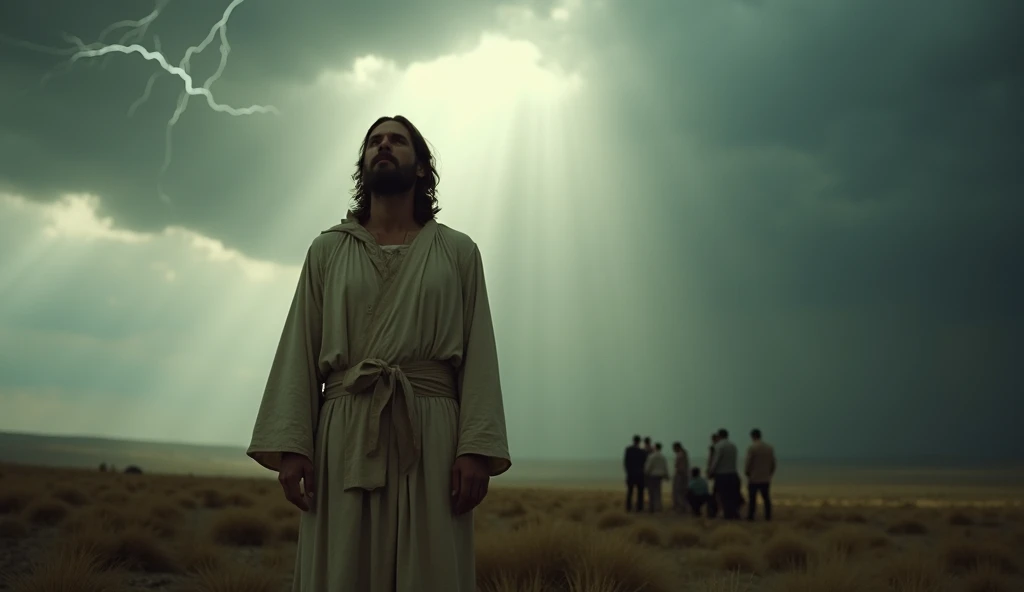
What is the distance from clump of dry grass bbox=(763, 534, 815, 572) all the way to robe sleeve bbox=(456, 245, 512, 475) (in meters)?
6.81

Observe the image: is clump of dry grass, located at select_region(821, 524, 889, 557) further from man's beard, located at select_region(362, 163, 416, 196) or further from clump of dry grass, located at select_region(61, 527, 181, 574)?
man's beard, located at select_region(362, 163, 416, 196)

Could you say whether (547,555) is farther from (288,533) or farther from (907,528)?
(907,528)

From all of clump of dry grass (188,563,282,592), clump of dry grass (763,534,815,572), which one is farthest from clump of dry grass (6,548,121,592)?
clump of dry grass (763,534,815,572)

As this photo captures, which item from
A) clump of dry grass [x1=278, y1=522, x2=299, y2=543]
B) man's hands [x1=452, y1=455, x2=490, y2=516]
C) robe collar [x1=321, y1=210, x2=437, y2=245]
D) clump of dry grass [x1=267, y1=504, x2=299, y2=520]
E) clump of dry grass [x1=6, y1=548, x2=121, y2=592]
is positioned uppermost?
robe collar [x1=321, y1=210, x2=437, y2=245]

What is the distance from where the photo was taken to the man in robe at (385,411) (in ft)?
7.48

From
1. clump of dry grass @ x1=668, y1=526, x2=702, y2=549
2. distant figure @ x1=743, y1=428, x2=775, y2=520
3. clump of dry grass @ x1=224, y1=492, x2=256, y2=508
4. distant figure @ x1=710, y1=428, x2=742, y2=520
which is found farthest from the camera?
clump of dry grass @ x1=224, y1=492, x2=256, y2=508

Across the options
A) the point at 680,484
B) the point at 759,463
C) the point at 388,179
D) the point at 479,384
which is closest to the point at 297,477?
the point at 479,384

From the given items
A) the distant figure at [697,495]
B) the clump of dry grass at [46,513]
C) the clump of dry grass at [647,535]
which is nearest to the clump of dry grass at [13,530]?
the clump of dry grass at [46,513]

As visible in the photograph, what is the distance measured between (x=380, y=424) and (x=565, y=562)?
4.41 metres

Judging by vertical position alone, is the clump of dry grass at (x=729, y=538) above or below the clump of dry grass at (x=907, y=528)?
above

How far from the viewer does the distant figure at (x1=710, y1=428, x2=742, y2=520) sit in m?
13.2

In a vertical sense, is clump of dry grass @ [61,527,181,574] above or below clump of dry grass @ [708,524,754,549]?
above

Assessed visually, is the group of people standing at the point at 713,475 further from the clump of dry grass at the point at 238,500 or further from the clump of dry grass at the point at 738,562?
the clump of dry grass at the point at 238,500

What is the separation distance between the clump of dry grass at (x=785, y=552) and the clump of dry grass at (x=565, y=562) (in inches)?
93.0
